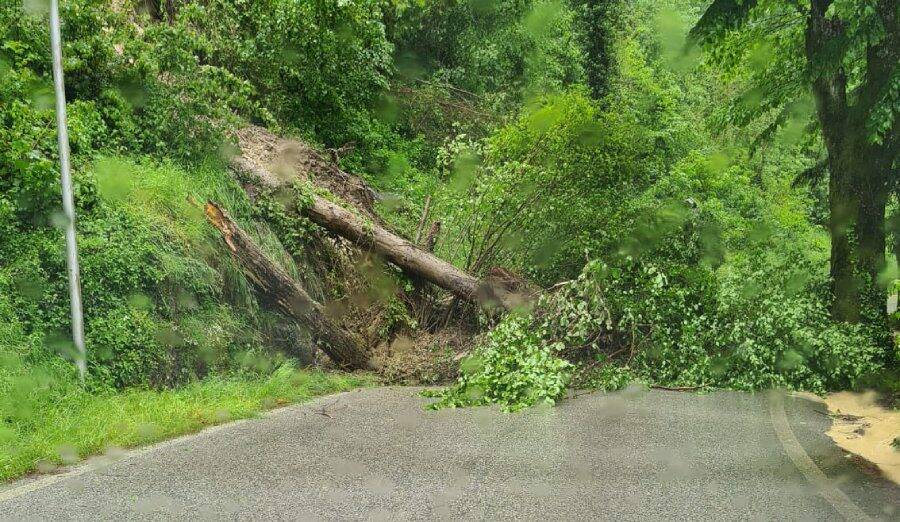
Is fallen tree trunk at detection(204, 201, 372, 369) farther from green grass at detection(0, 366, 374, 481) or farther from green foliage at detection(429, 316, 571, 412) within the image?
green foliage at detection(429, 316, 571, 412)

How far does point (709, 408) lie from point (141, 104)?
818 cm

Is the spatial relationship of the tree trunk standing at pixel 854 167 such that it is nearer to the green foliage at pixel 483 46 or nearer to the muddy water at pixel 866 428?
the muddy water at pixel 866 428

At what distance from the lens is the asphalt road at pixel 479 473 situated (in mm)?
4934

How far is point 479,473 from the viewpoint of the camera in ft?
18.9

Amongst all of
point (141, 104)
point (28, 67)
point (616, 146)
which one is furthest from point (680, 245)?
point (28, 67)

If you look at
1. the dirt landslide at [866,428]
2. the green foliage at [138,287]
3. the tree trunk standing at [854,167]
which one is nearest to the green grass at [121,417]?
the green foliage at [138,287]

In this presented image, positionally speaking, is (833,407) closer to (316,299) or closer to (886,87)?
(886,87)

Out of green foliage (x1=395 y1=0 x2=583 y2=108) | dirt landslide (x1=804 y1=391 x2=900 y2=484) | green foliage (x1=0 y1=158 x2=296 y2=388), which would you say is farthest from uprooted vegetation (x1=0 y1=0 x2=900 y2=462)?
green foliage (x1=395 y1=0 x2=583 y2=108)

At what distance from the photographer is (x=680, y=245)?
12336 mm

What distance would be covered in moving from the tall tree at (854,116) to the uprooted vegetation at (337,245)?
0.19 metres

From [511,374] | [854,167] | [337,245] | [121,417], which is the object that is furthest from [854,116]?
[121,417]

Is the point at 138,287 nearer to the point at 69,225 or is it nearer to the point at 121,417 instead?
the point at 69,225

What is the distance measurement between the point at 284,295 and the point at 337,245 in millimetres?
1882

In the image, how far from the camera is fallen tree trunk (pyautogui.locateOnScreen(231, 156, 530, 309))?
37.4 feet
